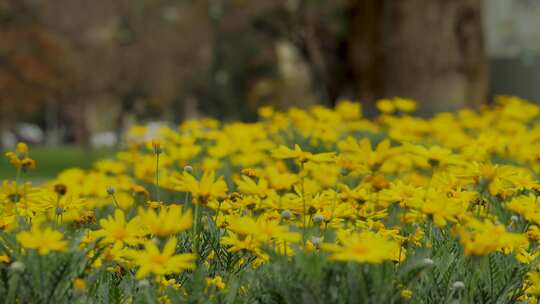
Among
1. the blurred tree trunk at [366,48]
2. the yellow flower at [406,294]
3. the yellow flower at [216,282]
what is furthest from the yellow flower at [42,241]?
the blurred tree trunk at [366,48]

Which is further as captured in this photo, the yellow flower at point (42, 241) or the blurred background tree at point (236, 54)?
the blurred background tree at point (236, 54)

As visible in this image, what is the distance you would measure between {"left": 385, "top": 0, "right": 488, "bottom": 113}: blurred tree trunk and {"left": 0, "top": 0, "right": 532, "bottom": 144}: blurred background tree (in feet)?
0.04

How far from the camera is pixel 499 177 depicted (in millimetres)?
2746

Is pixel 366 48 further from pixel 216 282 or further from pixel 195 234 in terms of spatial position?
pixel 216 282

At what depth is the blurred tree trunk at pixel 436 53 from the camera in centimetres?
918

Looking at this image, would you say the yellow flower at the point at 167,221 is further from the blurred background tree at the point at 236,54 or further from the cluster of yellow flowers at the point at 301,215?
the blurred background tree at the point at 236,54

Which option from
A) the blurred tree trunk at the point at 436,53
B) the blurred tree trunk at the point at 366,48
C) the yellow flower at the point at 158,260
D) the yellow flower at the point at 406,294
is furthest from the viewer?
the blurred tree trunk at the point at 366,48

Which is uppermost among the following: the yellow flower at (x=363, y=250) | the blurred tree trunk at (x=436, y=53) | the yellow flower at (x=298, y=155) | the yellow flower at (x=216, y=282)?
the blurred tree trunk at (x=436, y=53)

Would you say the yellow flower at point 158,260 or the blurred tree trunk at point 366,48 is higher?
the blurred tree trunk at point 366,48

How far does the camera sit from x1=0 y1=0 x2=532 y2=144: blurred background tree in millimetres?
9414

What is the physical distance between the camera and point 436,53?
933cm

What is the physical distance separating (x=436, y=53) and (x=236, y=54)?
20355 millimetres

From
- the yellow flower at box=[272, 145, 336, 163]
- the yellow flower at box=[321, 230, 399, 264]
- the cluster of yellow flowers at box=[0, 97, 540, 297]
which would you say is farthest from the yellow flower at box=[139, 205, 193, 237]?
the yellow flower at box=[272, 145, 336, 163]

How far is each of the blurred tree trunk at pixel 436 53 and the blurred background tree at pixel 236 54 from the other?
0.04 feet
